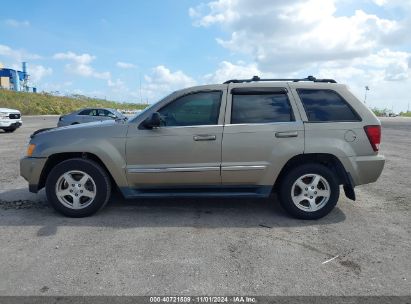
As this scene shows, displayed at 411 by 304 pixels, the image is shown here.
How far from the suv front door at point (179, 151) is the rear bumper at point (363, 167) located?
5.74 ft

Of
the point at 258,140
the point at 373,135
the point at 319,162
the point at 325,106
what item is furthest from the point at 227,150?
the point at 373,135

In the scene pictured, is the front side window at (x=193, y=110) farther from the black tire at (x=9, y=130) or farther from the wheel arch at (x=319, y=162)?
the black tire at (x=9, y=130)

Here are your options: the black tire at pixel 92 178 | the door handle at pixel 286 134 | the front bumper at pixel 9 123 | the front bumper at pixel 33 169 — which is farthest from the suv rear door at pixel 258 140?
the front bumper at pixel 9 123

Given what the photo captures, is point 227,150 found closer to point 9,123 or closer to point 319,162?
point 319,162

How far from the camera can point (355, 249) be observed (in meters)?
4.00

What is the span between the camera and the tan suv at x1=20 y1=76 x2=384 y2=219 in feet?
16.0

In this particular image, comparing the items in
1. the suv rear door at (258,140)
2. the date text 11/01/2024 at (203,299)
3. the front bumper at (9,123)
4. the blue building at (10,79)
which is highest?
the blue building at (10,79)

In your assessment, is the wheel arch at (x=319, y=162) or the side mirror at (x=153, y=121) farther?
the wheel arch at (x=319, y=162)

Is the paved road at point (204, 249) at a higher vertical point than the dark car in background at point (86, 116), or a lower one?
lower

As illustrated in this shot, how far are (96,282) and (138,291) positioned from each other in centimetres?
43

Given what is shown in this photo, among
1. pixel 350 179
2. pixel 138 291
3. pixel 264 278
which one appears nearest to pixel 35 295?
pixel 138 291

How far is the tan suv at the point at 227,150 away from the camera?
4.88 m

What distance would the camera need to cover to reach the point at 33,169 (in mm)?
5055

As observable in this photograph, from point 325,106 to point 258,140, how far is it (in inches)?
41.6
